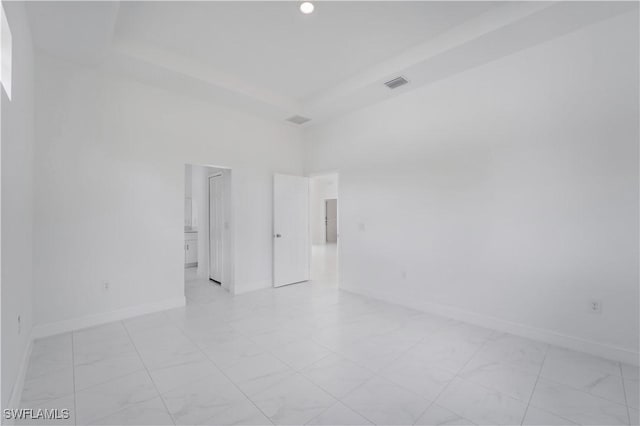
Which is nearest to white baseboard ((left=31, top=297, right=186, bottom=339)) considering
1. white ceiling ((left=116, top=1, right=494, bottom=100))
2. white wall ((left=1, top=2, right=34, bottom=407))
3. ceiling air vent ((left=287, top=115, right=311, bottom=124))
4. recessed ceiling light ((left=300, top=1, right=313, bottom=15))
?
white wall ((left=1, top=2, right=34, bottom=407))

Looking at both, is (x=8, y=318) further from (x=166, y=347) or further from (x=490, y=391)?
(x=490, y=391)

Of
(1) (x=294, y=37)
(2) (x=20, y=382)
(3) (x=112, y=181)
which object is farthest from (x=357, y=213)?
(2) (x=20, y=382)

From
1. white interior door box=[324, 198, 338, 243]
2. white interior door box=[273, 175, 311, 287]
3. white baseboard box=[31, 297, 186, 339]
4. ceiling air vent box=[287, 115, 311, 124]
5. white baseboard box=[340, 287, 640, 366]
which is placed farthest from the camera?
white interior door box=[324, 198, 338, 243]

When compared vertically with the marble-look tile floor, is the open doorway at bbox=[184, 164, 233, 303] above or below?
above

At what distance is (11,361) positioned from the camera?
6.33 ft

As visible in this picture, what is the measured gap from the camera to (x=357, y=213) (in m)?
4.77

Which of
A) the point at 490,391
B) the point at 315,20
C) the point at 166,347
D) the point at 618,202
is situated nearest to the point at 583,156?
the point at 618,202

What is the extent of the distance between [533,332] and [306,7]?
390cm

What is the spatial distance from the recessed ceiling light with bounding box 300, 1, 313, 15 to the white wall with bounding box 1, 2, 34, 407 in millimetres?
2113

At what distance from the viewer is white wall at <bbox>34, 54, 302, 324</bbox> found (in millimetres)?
3117

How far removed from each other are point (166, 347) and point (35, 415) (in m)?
1.01

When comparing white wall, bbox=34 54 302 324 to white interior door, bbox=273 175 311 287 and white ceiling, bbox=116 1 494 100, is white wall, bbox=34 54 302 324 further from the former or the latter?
white ceiling, bbox=116 1 494 100

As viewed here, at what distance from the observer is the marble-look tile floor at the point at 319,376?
6.19ft

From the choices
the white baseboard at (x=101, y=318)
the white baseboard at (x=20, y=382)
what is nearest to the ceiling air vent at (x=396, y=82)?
the white baseboard at (x=101, y=318)
